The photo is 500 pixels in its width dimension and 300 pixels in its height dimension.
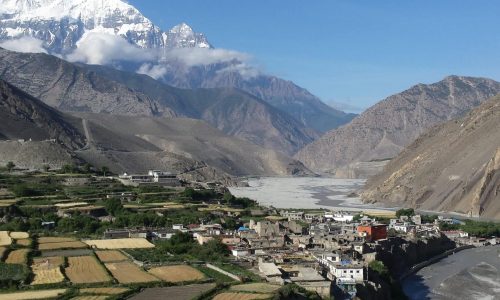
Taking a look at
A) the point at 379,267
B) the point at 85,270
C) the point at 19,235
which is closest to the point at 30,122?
the point at 19,235

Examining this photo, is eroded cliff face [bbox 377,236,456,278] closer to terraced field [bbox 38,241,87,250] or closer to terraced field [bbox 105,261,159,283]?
terraced field [bbox 105,261,159,283]

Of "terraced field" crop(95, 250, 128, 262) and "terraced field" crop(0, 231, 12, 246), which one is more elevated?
"terraced field" crop(0, 231, 12, 246)

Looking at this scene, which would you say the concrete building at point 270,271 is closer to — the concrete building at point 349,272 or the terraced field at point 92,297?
the concrete building at point 349,272

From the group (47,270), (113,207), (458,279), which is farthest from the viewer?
(113,207)

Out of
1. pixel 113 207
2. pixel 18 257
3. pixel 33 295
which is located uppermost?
pixel 113 207

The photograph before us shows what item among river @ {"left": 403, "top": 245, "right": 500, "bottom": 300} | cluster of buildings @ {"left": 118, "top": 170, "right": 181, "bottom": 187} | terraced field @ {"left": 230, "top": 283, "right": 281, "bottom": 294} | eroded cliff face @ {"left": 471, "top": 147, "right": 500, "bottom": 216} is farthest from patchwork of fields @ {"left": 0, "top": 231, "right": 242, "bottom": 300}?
eroded cliff face @ {"left": 471, "top": 147, "right": 500, "bottom": 216}

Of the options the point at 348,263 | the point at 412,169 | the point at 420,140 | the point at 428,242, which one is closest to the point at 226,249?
the point at 348,263

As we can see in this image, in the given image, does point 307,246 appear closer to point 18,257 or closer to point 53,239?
point 53,239
